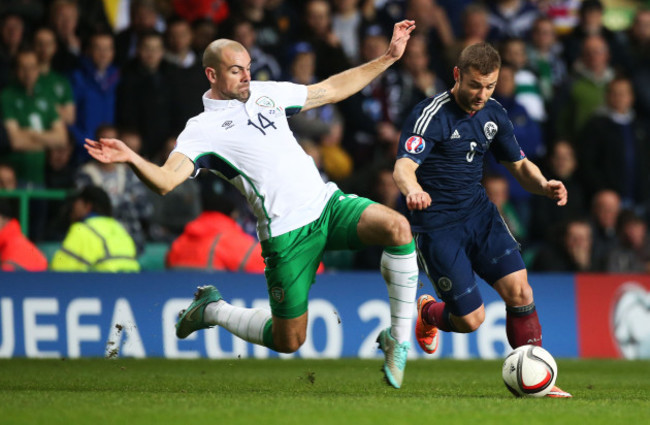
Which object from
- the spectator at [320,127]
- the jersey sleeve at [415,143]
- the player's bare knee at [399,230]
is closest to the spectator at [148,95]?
the spectator at [320,127]

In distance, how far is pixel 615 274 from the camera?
1292 cm

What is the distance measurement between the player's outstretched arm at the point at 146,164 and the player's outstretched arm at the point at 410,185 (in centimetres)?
137

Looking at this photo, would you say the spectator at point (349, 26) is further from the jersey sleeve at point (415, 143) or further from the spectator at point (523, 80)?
the jersey sleeve at point (415, 143)

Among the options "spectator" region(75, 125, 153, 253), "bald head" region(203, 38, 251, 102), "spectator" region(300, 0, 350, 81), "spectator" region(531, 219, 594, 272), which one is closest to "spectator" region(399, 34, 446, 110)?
"spectator" region(300, 0, 350, 81)

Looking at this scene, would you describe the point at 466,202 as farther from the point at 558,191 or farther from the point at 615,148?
the point at 615,148

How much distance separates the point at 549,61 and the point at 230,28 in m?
4.66

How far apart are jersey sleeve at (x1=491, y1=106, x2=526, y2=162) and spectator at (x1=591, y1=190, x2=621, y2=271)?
5.86 meters

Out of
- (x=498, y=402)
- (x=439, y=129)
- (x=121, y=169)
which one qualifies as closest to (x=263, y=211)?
(x=439, y=129)

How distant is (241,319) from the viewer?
26.0 feet

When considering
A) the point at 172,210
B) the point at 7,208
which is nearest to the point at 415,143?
the point at 172,210

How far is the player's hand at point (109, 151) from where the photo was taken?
6.39 meters

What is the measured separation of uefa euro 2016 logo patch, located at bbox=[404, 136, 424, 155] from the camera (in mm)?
7762

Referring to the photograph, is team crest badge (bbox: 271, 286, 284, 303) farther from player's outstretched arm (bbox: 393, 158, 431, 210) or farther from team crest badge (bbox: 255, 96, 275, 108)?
team crest badge (bbox: 255, 96, 275, 108)

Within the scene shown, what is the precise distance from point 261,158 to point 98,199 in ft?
14.7
